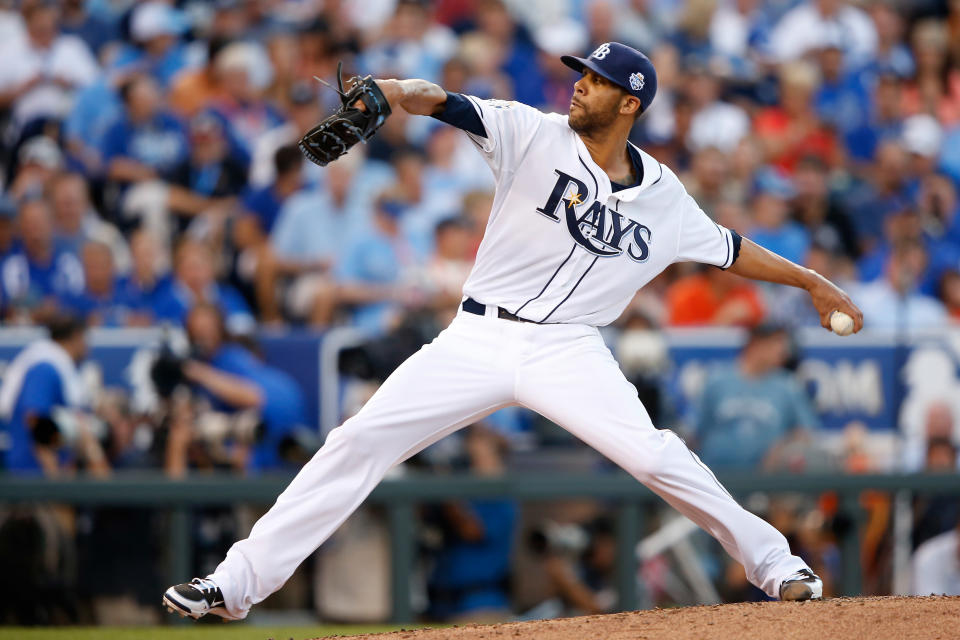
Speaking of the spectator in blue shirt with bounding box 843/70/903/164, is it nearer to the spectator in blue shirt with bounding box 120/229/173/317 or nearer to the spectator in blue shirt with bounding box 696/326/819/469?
the spectator in blue shirt with bounding box 696/326/819/469

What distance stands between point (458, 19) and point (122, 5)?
2.58 m

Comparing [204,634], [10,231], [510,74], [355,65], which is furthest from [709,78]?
[204,634]

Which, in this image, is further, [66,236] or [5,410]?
[66,236]

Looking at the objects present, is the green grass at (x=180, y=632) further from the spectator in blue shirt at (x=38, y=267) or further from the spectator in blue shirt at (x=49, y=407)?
the spectator in blue shirt at (x=38, y=267)

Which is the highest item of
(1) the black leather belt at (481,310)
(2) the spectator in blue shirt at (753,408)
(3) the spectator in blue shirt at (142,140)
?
A: (3) the spectator in blue shirt at (142,140)

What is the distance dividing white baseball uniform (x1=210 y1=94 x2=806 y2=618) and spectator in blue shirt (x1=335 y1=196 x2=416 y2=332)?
3.24m

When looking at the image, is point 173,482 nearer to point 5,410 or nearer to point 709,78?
point 5,410

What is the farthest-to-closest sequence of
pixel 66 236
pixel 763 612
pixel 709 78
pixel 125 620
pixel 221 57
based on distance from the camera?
pixel 709 78
pixel 221 57
pixel 66 236
pixel 125 620
pixel 763 612

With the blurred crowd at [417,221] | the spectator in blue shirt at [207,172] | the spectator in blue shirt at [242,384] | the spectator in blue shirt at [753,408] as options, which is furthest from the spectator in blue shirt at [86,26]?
the spectator in blue shirt at [753,408]

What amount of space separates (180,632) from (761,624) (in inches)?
125

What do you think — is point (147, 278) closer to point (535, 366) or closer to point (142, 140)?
point (142, 140)

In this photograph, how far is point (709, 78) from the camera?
395 inches

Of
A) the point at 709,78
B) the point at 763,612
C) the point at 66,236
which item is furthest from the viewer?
the point at 709,78

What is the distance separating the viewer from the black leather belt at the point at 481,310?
4438mm
